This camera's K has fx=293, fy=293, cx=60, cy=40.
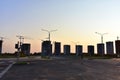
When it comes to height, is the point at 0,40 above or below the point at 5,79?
above

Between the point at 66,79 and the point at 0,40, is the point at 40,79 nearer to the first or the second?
the point at 66,79

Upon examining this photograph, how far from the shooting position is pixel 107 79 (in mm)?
20422

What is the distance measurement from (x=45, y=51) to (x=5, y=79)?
110524 mm

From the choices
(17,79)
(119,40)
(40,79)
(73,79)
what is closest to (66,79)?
(73,79)

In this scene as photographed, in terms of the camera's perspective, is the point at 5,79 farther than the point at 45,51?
No

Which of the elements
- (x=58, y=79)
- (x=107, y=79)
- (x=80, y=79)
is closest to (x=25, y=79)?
(x=58, y=79)

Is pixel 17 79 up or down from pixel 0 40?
down

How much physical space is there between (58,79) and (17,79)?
115 inches

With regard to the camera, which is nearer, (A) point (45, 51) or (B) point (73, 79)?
(B) point (73, 79)

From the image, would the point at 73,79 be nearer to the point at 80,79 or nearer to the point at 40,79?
the point at 80,79

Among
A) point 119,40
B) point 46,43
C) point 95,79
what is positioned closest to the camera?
point 95,79

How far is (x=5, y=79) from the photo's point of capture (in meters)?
21.0

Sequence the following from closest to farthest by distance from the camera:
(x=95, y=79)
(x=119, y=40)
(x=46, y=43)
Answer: (x=95, y=79), (x=46, y=43), (x=119, y=40)

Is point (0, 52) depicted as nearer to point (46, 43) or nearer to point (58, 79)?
point (46, 43)
